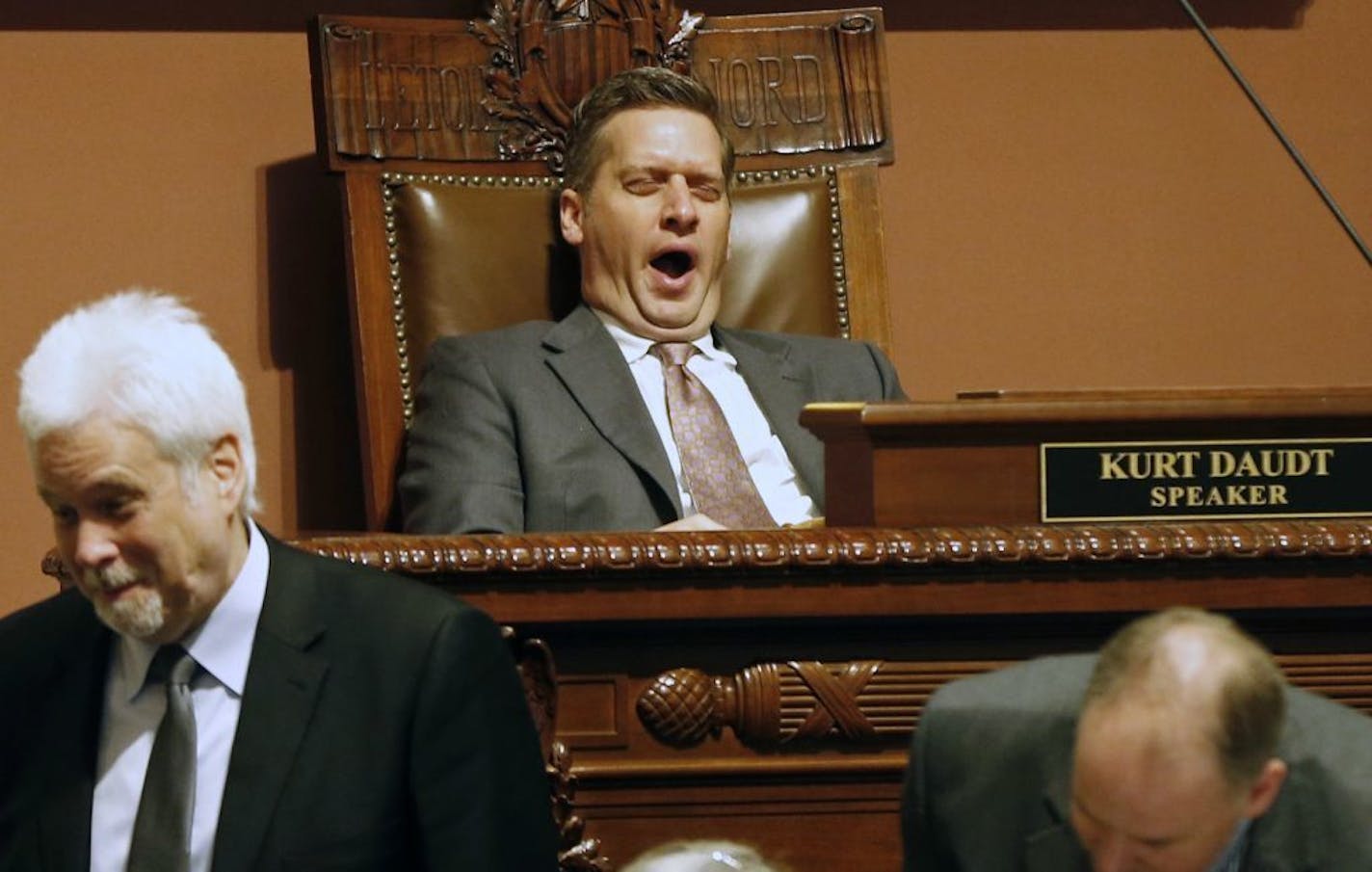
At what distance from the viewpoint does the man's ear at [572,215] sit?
11.5ft

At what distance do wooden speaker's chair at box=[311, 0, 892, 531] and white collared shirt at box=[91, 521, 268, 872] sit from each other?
4.61ft

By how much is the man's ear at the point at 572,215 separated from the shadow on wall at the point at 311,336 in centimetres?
48

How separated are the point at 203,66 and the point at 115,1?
0.17 meters

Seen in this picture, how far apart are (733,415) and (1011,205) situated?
2.94 ft

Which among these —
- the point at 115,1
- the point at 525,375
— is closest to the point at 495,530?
the point at 525,375

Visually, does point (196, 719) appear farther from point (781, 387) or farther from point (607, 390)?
point (781, 387)

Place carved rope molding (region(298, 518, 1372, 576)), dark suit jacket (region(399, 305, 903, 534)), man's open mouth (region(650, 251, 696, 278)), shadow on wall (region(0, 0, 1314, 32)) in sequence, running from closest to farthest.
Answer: carved rope molding (region(298, 518, 1372, 576)) → dark suit jacket (region(399, 305, 903, 534)) → man's open mouth (region(650, 251, 696, 278)) → shadow on wall (region(0, 0, 1314, 32))

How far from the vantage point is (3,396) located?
12.1 feet

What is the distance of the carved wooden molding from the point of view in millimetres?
2555

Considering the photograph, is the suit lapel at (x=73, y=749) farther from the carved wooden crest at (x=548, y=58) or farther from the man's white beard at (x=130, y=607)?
the carved wooden crest at (x=548, y=58)

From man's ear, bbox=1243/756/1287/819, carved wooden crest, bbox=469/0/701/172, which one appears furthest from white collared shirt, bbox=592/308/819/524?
man's ear, bbox=1243/756/1287/819

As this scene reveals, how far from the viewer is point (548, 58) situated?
3.63m

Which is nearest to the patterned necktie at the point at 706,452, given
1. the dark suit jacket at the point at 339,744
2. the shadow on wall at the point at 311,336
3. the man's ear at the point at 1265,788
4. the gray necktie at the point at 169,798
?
the shadow on wall at the point at 311,336

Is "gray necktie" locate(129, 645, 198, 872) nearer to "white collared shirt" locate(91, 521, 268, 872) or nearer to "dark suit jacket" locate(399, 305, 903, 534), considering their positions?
"white collared shirt" locate(91, 521, 268, 872)
